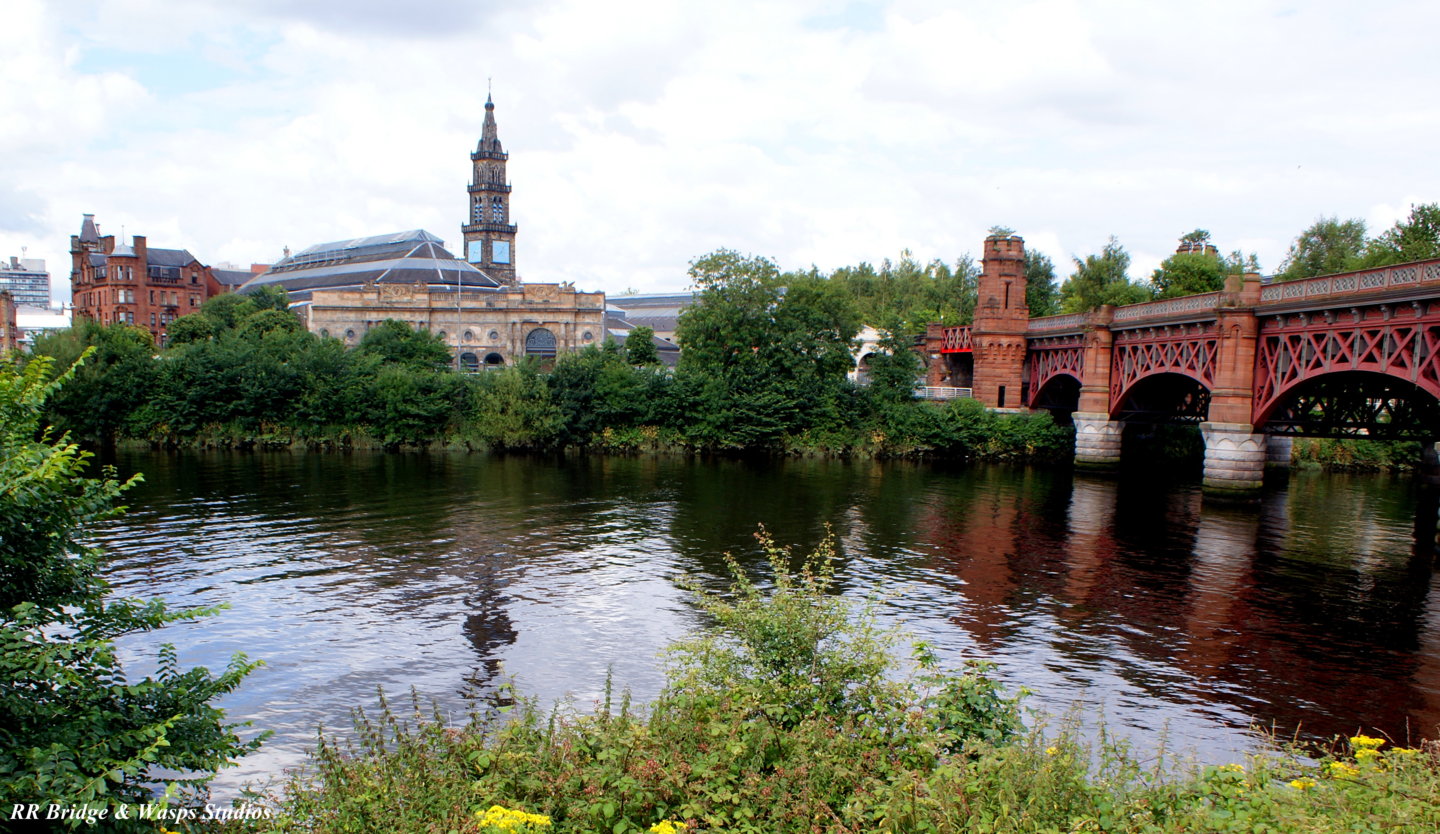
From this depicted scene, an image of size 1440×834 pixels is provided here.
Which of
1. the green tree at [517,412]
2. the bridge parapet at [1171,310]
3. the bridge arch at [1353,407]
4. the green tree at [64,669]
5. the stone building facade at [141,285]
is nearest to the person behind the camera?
the green tree at [64,669]

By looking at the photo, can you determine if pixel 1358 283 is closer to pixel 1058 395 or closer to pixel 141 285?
pixel 1058 395

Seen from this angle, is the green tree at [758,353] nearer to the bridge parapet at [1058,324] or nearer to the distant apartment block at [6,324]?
the bridge parapet at [1058,324]

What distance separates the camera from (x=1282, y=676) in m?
18.0

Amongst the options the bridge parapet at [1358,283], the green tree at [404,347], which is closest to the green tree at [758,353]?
the green tree at [404,347]

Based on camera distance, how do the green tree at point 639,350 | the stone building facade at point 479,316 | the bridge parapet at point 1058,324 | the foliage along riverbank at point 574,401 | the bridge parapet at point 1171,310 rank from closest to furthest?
the bridge parapet at point 1171,310, the bridge parapet at point 1058,324, the foliage along riverbank at point 574,401, the green tree at point 639,350, the stone building facade at point 479,316

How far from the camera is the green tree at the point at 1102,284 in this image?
7731 centimetres

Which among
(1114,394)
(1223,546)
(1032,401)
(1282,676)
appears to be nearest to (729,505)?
(1223,546)

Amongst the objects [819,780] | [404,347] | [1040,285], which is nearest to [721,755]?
[819,780]

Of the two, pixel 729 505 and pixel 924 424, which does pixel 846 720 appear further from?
pixel 924 424

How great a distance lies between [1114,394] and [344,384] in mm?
46221

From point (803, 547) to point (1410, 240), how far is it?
207 ft

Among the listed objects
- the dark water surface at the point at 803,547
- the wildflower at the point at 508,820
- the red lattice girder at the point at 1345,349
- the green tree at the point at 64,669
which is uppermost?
the red lattice girder at the point at 1345,349

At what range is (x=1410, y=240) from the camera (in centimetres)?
6812

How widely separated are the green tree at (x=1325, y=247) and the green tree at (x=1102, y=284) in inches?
471
